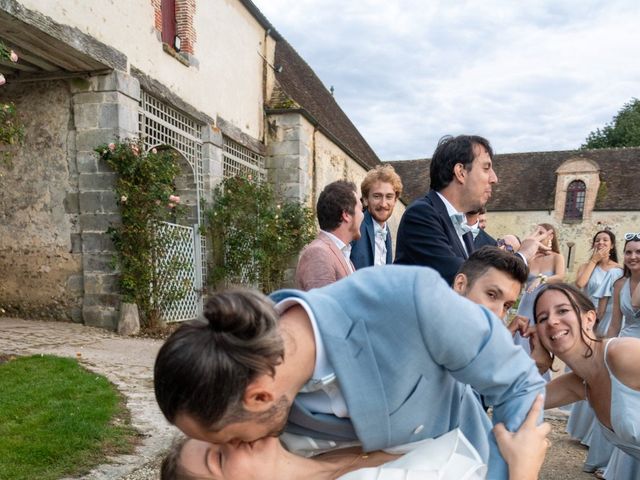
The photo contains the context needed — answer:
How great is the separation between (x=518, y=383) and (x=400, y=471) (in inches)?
15.3

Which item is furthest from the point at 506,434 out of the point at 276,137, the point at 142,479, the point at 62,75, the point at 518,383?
the point at 276,137

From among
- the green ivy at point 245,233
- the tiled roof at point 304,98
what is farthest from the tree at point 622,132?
the green ivy at point 245,233

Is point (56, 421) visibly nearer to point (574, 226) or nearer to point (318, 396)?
point (318, 396)

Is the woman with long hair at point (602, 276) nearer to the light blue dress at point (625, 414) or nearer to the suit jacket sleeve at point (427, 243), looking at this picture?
the light blue dress at point (625, 414)

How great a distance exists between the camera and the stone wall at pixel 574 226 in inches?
1087

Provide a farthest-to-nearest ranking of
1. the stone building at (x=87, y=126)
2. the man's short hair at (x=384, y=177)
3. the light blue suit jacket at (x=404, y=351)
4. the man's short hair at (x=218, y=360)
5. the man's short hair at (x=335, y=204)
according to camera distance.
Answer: the stone building at (x=87, y=126) → the man's short hair at (x=384, y=177) → the man's short hair at (x=335, y=204) → the light blue suit jacket at (x=404, y=351) → the man's short hair at (x=218, y=360)

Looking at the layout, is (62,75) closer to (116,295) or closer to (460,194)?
(116,295)

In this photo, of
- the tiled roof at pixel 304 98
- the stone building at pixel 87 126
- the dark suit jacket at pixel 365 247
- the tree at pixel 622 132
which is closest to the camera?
the dark suit jacket at pixel 365 247

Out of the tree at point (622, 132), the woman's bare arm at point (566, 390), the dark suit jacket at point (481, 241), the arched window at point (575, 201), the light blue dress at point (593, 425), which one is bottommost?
the light blue dress at point (593, 425)

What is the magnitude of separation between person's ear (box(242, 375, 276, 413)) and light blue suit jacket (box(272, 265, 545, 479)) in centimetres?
17

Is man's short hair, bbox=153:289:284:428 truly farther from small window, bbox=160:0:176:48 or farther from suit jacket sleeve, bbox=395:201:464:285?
small window, bbox=160:0:176:48

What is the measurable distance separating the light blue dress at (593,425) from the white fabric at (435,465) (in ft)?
6.62

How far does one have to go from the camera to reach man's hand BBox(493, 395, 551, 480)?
1.29m

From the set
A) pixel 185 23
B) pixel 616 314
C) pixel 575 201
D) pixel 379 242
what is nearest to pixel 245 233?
pixel 185 23
